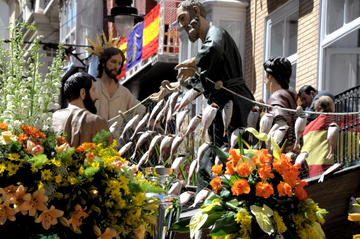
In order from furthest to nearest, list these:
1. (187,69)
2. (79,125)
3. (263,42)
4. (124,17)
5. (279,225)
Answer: (124,17), (263,42), (187,69), (79,125), (279,225)

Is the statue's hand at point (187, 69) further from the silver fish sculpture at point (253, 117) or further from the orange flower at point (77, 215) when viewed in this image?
the orange flower at point (77, 215)

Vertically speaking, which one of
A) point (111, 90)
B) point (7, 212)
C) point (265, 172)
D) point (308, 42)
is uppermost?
point (308, 42)

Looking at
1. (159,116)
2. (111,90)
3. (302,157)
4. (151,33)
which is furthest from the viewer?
(151,33)

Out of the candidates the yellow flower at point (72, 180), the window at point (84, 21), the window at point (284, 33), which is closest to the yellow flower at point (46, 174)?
the yellow flower at point (72, 180)

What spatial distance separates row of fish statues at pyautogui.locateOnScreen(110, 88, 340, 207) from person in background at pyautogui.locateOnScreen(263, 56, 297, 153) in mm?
125

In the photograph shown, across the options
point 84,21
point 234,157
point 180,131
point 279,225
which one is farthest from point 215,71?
point 84,21

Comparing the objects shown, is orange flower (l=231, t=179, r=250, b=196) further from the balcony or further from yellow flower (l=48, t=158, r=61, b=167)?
the balcony

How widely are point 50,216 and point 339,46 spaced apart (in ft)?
31.7

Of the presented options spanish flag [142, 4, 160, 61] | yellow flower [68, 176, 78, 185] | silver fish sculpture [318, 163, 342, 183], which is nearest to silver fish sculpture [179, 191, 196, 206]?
silver fish sculpture [318, 163, 342, 183]

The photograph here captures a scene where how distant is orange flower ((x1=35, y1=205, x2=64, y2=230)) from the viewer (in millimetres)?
5332

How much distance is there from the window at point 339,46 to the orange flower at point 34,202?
9071 mm

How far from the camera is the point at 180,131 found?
33.8ft

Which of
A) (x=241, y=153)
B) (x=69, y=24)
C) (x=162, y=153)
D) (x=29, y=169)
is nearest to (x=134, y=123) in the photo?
(x=162, y=153)

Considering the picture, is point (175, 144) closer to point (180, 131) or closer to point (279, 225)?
point (180, 131)
